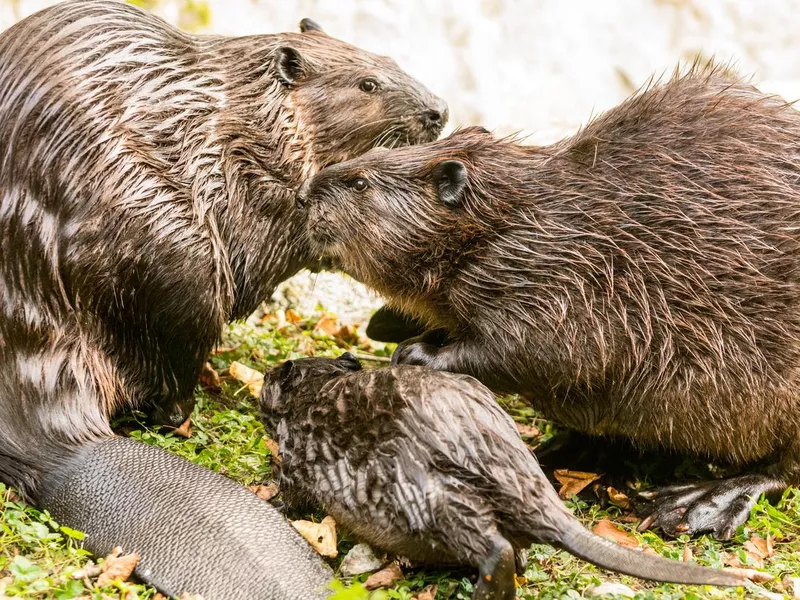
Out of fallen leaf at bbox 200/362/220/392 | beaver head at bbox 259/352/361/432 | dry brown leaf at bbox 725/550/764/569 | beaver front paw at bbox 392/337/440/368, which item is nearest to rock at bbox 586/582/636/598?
dry brown leaf at bbox 725/550/764/569

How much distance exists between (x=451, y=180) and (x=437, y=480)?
1.18m

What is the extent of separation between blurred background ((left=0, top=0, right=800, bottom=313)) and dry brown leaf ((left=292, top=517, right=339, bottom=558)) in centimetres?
353

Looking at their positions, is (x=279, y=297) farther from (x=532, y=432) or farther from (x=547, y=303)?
(x=547, y=303)

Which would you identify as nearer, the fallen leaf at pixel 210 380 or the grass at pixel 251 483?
the grass at pixel 251 483

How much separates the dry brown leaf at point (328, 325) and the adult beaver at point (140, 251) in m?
0.96

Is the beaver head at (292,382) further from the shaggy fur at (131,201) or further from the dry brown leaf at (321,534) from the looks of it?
the dry brown leaf at (321,534)

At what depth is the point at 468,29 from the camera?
6.32 meters

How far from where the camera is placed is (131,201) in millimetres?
3219

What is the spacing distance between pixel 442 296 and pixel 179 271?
94 cm

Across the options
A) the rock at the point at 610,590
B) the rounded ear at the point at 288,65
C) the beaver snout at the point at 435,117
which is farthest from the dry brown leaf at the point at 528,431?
the rounded ear at the point at 288,65

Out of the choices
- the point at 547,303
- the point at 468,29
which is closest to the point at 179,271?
the point at 547,303

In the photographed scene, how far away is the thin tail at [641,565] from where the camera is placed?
93.6 inches

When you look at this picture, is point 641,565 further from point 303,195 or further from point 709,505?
point 303,195

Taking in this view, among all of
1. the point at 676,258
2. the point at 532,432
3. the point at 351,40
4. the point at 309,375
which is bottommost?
the point at 532,432
